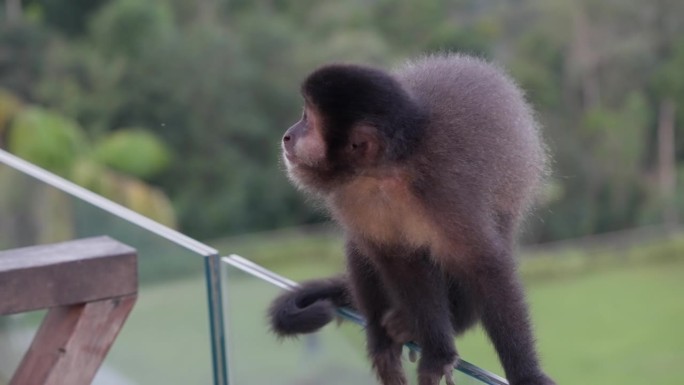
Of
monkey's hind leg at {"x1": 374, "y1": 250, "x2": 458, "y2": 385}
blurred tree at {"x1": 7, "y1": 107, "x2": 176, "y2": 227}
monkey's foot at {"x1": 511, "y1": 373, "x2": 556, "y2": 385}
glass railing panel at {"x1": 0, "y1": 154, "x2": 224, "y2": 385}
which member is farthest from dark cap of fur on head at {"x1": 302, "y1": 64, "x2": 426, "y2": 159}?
blurred tree at {"x1": 7, "y1": 107, "x2": 176, "y2": 227}

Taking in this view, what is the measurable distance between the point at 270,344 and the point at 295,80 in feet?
54.0

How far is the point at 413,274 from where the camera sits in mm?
2066

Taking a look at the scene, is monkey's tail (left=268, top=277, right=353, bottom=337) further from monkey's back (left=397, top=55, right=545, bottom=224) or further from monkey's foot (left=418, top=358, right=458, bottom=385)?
monkey's back (left=397, top=55, right=545, bottom=224)

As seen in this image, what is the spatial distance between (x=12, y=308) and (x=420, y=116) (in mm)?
770

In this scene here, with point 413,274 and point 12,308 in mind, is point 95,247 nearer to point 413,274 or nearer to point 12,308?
point 12,308

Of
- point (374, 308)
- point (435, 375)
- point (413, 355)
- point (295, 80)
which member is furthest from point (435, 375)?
point (295, 80)

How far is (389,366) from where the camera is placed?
7.02 feet

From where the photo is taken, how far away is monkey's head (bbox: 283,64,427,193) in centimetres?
185

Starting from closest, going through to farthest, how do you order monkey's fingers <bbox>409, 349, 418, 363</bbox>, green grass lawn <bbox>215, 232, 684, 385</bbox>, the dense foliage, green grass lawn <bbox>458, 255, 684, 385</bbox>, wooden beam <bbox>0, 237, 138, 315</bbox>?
wooden beam <bbox>0, 237, 138, 315</bbox> < monkey's fingers <bbox>409, 349, 418, 363</bbox> < green grass lawn <bbox>458, 255, 684, 385</bbox> < green grass lawn <bbox>215, 232, 684, 385</bbox> < the dense foliage

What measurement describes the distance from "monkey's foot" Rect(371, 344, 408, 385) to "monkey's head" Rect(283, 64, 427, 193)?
0.37 meters

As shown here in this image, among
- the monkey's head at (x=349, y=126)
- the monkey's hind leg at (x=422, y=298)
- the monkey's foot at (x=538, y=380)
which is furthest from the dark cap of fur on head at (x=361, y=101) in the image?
the monkey's foot at (x=538, y=380)

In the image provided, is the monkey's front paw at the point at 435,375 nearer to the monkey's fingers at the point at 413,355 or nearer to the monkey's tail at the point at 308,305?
the monkey's fingers at the point at 413,355

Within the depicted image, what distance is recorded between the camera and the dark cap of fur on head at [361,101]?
184 cm

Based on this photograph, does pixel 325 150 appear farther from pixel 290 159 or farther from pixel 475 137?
pixel 475 137
